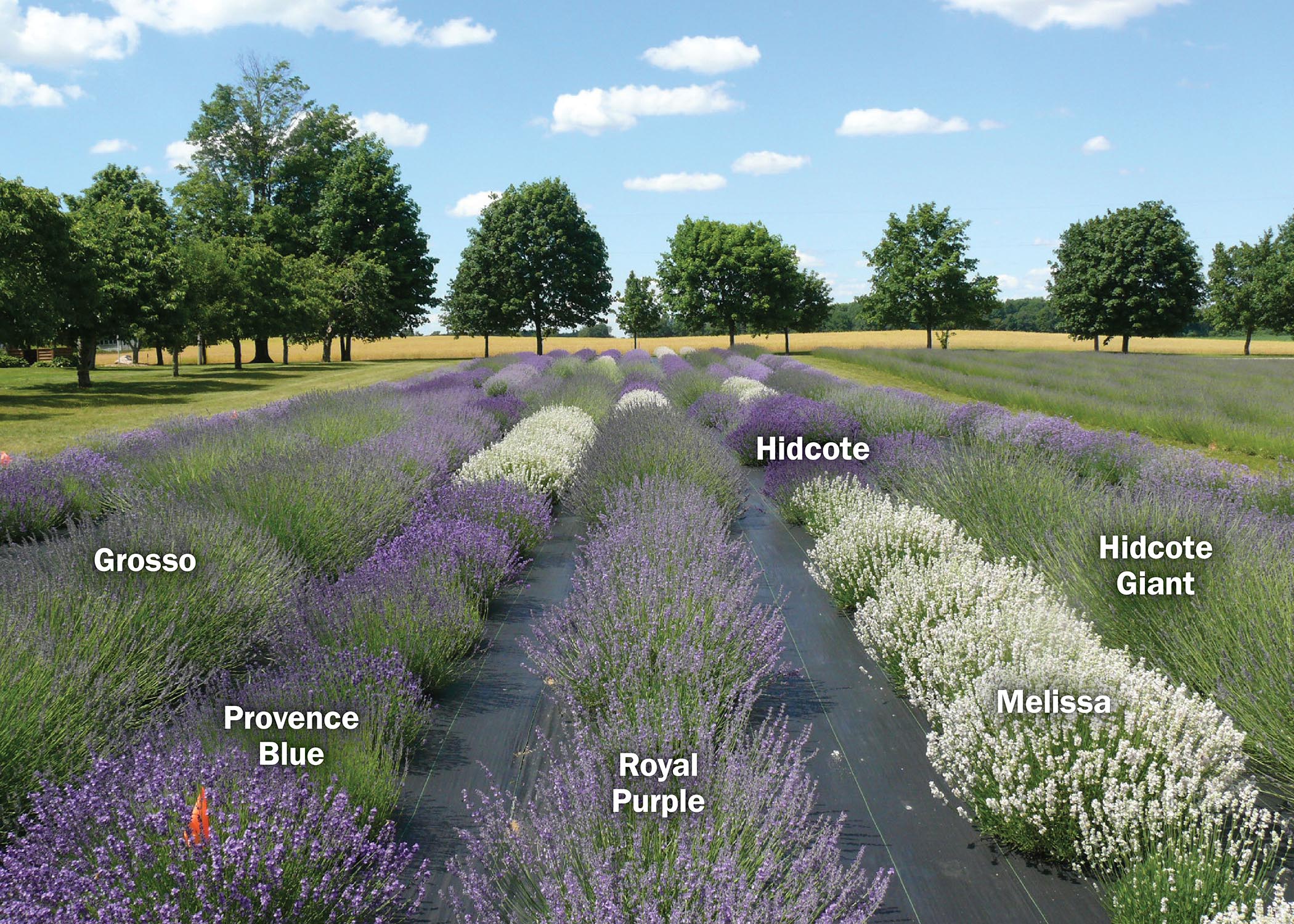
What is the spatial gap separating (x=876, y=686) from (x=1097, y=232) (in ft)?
166

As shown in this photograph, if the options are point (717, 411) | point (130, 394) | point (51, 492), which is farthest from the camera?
point (130, 394)

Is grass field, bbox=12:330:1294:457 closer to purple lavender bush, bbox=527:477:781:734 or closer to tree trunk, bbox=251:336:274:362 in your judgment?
tree trunk, bbox=251:336:274:362

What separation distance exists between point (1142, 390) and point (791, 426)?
10478mm

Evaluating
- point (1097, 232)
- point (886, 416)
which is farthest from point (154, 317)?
point (1097, 232)

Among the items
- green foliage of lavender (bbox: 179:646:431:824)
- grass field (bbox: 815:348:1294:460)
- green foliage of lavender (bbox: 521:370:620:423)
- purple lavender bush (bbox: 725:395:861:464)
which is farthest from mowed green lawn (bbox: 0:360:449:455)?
grass field (bbox: 815:348:1294:460)

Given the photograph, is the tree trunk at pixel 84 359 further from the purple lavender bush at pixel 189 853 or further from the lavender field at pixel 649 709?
the purple lavender bush at pixel 189 853

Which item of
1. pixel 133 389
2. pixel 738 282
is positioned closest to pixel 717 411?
pixel 133 389

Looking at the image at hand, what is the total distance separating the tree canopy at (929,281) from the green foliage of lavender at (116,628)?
146 ft

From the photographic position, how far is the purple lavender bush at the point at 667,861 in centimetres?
190

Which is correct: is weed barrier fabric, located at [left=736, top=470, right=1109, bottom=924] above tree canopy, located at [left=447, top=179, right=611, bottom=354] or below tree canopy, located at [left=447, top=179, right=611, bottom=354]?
below

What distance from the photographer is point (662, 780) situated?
2416 millimetres

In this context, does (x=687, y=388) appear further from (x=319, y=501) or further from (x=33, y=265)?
(x=33, y=265)

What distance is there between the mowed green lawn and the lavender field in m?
9.14

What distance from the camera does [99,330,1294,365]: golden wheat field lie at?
2095 inches
